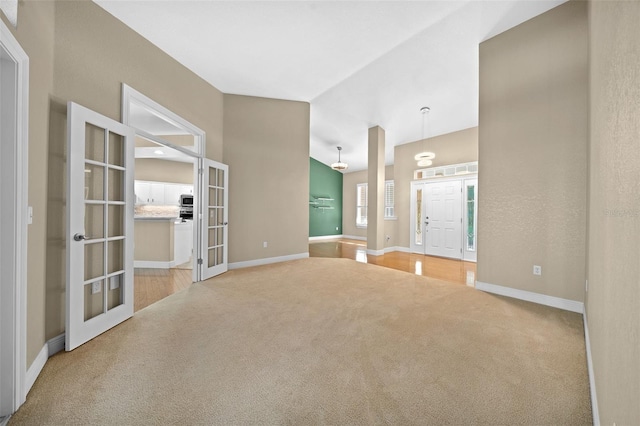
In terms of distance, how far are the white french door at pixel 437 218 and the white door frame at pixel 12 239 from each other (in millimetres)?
6911

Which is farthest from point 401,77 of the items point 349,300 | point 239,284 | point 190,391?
point 190,391

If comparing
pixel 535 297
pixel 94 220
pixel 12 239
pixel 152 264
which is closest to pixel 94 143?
pixel 94 220

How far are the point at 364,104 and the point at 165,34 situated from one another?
377 centimetres

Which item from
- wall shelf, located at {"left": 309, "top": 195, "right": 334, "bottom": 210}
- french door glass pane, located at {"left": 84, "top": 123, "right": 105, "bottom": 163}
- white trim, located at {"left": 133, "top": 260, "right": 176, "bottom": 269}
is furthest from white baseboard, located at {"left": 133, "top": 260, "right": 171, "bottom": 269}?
wall shelf, located at {"left": 309, "top": 195, "right": 334, "bottom": 210}

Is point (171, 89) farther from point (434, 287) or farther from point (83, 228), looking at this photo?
point (434, 287)

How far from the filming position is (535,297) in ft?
9.97

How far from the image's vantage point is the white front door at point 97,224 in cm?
202

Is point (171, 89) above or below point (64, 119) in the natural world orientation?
above

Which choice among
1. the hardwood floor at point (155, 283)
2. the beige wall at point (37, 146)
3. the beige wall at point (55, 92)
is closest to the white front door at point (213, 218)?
the hardwood floor at point (155, 283)

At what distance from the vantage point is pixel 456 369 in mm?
1761

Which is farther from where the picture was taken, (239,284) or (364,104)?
(364,104)

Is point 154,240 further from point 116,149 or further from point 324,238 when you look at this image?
point 324,238

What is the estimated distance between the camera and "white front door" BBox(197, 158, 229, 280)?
3.94 metres

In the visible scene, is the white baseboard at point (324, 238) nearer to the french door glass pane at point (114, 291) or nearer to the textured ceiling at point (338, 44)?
the textured ceiling at point (338, 44)
